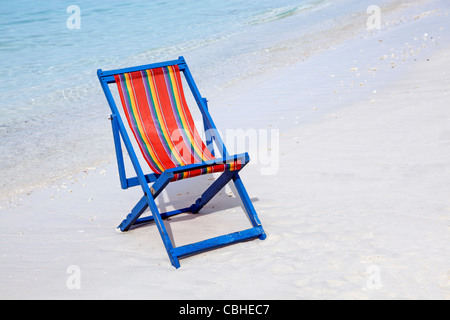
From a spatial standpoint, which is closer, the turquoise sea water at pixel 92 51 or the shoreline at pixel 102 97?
the shoreline at pixel 102 97

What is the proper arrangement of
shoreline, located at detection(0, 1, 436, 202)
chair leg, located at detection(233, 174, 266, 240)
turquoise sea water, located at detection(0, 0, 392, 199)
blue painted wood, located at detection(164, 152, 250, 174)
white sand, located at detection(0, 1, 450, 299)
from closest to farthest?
white sand, located at detection(0, 1, 450, 299) < blue painted wood, located at detection(164, 152, 250, 174) < chair leg, located at detection(233, 174, 266, 240) < shoreline, located at detection(0, 1, 436, 202) < turquoise sea water, located at detection(0, 0, 392, 199)

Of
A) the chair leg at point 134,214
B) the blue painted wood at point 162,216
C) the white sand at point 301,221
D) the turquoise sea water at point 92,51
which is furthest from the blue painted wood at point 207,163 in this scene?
the turquoise sea water at point 92,51

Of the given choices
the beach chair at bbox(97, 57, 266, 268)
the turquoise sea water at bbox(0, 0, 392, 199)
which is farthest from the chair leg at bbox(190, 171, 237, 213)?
the turquoise sea water at bbox(0, 0, 392, 199)

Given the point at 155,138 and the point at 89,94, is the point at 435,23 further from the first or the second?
the point at 155,138

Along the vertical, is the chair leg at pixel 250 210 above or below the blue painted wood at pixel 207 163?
below

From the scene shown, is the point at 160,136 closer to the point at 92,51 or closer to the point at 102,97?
Result: the point at 102,97

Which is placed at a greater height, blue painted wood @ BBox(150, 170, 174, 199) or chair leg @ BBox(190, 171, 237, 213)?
blue painted wood @ BBox(150, 170, 174, 199)

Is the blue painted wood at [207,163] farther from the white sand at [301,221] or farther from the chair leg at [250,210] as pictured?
the white sand at [301,221]

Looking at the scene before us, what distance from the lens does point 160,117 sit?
3.91m

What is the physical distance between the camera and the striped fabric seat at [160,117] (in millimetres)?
3777

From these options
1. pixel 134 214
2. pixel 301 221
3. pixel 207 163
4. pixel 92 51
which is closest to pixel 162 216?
pixel 134 214

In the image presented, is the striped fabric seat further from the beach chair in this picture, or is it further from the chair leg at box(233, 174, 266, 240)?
the chair leg at box(233, 174, 266, 240)

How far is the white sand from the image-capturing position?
2.99m

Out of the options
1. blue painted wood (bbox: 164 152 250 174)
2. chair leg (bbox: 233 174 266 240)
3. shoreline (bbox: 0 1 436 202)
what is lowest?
shoreline (bbox: 0 1 436 202)
